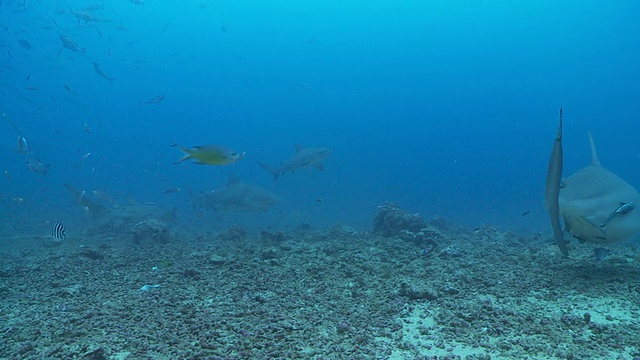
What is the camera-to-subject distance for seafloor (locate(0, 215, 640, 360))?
356 centimetres

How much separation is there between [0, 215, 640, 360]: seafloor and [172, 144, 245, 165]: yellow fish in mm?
1957

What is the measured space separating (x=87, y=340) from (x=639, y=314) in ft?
20.3

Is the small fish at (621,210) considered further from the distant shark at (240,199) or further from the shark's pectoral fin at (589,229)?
the distant shark at (240,199)

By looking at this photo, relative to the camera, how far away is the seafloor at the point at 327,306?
3.56 meters

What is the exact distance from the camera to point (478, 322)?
13.4 feet

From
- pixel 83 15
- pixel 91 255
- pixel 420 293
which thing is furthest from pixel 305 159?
pixel 83 15

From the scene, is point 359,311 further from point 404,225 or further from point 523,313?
point 404,225

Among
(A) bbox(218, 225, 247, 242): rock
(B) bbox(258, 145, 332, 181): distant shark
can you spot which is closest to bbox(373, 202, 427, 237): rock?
(B) bbox(258, 145, 332, 181): distant shark

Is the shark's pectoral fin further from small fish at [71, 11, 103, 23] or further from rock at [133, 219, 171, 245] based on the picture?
small fish at [71, 11, 103, 23]

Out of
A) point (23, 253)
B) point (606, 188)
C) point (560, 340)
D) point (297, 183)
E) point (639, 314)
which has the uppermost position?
point (606, 188)

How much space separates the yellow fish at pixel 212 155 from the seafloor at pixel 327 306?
1.96m

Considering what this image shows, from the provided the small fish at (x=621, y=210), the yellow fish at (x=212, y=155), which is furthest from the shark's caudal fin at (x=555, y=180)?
the yellow fish at (x=212, y=155)

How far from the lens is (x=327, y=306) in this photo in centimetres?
479

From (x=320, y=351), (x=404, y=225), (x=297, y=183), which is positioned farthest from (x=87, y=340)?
(x=297, y=183)
